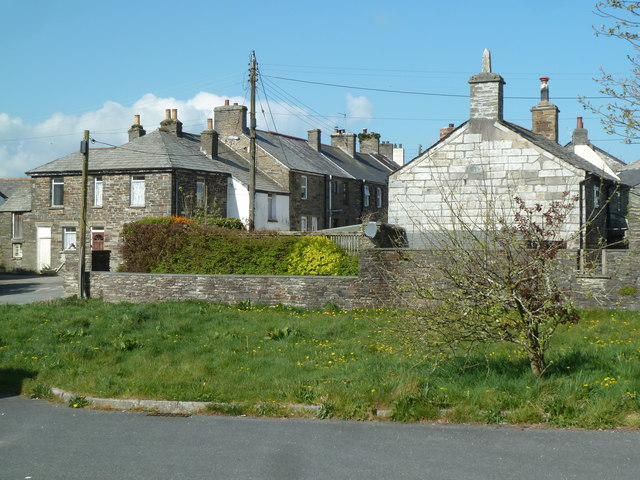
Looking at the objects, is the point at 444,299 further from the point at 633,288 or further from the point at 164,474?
the point at 633,288

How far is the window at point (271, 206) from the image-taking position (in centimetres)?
4675

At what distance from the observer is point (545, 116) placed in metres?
34.0

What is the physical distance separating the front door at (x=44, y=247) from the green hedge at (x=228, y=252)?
21929mm

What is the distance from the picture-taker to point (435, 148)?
26906 mm

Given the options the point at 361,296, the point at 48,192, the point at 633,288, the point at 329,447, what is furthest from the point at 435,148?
the point at 48,192

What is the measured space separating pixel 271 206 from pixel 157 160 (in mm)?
8275

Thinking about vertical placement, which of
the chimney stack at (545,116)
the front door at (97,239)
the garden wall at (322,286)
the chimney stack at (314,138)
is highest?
the chimney stack at (314,138)

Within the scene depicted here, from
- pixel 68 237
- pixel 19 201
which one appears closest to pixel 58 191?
pixel 68 237

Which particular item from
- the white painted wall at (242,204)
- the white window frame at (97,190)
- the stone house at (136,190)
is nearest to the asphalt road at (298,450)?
the stone house at (136,190)

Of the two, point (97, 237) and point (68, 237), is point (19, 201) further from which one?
point (97, 237)

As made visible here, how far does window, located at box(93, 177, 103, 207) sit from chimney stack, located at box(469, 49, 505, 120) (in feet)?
82.0

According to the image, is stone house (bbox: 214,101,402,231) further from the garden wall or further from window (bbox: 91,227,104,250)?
the garden wall

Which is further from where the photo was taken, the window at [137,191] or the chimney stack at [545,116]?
the window at [137,191]

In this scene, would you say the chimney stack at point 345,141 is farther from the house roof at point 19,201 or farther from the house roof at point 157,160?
the house roof at point 19,201
